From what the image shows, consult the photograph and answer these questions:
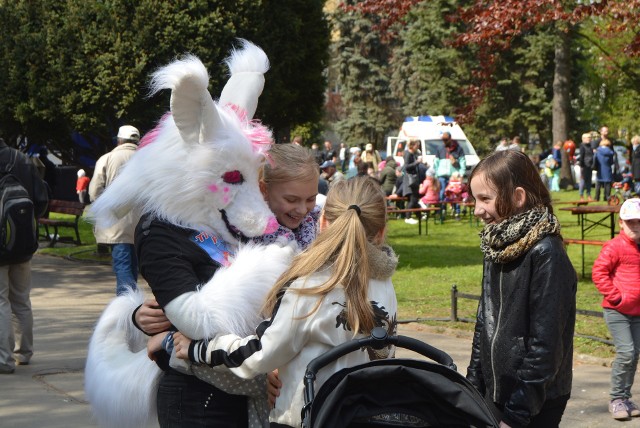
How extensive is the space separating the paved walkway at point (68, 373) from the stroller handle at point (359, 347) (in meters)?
3.65

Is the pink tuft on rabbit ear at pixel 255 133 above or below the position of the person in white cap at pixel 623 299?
above

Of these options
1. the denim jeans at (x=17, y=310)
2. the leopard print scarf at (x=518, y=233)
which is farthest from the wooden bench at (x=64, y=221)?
the leopard print scarf at (x=518, y=233)

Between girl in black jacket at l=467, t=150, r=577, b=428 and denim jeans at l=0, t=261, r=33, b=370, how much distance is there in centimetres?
534

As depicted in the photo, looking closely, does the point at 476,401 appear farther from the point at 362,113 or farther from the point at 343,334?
the point at 362,113

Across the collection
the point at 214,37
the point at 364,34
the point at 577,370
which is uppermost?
the point at 364,34

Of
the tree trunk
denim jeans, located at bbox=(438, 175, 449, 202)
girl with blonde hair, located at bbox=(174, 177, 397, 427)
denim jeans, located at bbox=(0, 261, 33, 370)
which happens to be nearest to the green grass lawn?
denim jeans, located at bbox=(438, 175, 449, 202)

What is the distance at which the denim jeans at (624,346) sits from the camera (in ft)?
22.2

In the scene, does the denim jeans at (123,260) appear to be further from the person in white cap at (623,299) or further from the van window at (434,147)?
the van window at (434,147)

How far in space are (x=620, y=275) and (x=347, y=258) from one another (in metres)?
4.15

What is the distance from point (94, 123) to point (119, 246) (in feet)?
18.8

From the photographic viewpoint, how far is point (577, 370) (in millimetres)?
8258

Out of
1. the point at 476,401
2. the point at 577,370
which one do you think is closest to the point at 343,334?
the point at 476,401

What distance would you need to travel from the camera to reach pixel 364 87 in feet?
197

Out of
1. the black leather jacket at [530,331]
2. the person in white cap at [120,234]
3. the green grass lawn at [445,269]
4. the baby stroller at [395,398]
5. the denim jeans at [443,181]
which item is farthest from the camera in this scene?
the denim jeans at [443,181]
